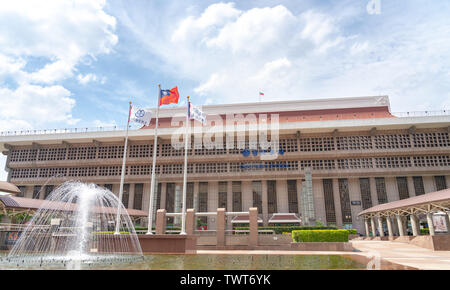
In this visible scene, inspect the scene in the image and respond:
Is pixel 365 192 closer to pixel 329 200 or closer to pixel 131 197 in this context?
pixel 329 200

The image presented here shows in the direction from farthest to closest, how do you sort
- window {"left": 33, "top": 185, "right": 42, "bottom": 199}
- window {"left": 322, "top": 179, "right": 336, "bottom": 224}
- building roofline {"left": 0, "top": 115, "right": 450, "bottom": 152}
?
window {"left": 33, "top": 185, "right": 42, "bottom": 199}, window {"left": 322, "top": 179, "right": 336, "bottom": 224}, building roofline {"left": 0, "top": 115, "right": 450, "bottom": 152}

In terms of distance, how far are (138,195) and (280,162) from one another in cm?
2329

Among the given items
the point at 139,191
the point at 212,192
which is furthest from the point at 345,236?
the point at 139,191

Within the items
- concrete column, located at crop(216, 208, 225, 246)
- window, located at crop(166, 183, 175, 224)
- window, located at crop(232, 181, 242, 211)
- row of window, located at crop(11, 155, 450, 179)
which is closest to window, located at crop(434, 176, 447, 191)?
row of window, located at crop(11, 155, 450, 179)

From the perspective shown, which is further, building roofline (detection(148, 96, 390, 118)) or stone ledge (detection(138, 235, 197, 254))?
building roofline (detection(148, 96, 390, 118))

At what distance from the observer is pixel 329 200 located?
4656cm

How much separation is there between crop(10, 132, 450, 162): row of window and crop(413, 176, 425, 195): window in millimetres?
4716

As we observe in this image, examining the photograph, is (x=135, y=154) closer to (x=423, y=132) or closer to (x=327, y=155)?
(x=327, y=155)

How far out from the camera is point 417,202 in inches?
1009

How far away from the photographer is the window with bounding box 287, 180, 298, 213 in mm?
47094

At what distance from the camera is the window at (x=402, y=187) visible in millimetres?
45469

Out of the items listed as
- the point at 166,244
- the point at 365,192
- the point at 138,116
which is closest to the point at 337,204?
the point at 365,192

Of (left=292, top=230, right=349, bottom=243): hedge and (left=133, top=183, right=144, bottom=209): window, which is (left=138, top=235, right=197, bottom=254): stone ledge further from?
(left=133, top=183, right=144, bottom=209): window
